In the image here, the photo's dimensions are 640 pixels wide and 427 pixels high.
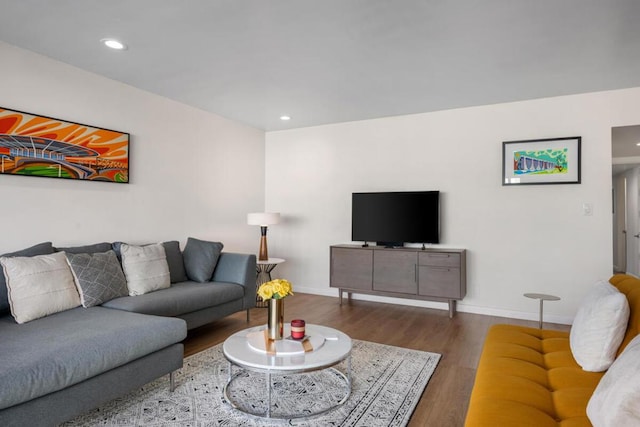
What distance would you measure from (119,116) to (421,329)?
12.1 feet

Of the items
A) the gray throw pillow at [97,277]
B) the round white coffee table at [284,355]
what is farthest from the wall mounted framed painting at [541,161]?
the gray throw pillow at [97,277]

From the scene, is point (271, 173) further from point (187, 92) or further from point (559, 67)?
point (559, 67)

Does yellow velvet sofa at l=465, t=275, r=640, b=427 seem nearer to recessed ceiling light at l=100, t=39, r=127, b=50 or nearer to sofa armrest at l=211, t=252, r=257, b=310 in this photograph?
sofa armrest at l=211, t=252, r=257, b=310

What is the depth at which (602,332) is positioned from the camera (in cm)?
178

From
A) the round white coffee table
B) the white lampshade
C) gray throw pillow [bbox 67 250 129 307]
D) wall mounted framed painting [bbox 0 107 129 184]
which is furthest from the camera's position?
the white lampshade

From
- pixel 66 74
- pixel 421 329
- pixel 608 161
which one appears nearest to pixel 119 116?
pixel 66 74

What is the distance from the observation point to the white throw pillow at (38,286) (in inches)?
96.7

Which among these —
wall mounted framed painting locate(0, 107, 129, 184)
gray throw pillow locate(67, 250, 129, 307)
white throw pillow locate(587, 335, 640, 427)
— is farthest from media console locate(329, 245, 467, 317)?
white throw pillow locate(587, 335, 640, 427)

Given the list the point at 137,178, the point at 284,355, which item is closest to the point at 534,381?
the point at 284,355

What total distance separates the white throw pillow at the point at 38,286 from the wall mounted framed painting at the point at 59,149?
0.87 m

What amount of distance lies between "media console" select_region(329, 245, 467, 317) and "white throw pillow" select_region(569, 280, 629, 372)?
2350 mm

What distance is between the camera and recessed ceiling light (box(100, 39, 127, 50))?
2889 mm

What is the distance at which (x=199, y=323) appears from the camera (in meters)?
3.42

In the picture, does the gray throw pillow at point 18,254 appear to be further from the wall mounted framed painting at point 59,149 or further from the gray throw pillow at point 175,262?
the gray throw pillow at point 175,262
